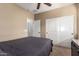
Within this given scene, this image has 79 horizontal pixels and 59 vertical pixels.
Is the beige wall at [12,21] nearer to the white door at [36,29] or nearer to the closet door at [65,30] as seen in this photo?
the white door at [36,29]

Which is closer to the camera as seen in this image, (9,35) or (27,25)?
(9,35)

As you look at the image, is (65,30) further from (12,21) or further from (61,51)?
(12,21)

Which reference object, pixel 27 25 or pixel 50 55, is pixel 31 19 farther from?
pixel 50 55

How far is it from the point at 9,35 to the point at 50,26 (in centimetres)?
51

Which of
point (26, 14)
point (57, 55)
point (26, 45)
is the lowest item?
point (57, 55)

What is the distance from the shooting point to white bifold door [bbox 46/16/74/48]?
1.35 m

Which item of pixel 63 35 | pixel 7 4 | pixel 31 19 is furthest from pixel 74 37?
pixel 7 4

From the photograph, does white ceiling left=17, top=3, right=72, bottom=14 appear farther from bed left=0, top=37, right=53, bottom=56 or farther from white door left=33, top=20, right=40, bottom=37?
bed left=0, top=37, right=53, bottom=56

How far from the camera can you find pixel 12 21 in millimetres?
1334

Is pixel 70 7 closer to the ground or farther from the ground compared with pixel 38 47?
farther from the ground

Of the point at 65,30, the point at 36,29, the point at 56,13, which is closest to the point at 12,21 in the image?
the point at 36,29

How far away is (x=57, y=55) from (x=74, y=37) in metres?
0.30

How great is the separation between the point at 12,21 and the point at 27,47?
0.36 metres

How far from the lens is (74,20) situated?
4.42 ft
